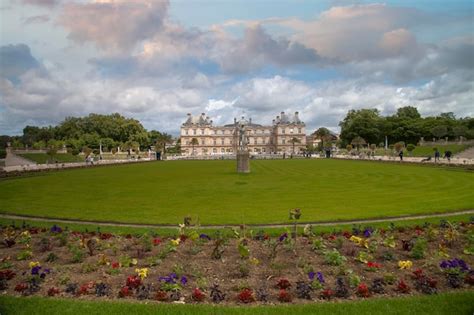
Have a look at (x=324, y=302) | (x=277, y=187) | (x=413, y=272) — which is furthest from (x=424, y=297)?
(x=277, y=187)

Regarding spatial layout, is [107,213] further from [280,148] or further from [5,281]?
[280,148]

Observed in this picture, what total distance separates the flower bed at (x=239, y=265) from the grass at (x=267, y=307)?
31cm

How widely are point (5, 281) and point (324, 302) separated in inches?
230

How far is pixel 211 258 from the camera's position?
897cm

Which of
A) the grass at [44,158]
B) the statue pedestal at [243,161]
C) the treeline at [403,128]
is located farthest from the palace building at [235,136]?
the statue pedestal at [243,161]

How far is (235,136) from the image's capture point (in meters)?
139

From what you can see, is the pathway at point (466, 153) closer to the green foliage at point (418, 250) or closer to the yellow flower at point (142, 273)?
the green foliage at point (418, 250)

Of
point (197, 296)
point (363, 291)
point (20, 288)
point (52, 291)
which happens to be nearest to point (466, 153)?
point (363, 291)

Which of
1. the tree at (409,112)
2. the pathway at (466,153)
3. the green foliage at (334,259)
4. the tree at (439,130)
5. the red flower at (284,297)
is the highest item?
the tree at (409,112)

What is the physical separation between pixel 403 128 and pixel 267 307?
105m

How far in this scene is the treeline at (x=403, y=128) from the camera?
95506mm

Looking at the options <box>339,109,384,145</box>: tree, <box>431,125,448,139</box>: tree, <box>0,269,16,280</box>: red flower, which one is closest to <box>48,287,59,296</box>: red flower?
<box>0,269,16,280</box>: red flower

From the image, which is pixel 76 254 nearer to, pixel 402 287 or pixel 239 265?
pixel 239 265

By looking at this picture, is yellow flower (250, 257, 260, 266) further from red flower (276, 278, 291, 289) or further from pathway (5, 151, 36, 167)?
pathway (5, 151, 36, 167)
